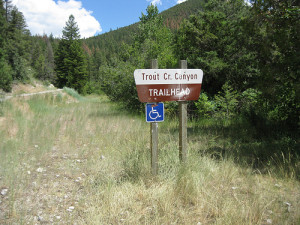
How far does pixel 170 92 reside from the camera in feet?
11.2

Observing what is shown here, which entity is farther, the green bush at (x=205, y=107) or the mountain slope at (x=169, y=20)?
the mountain slope at (x=169, y=20)

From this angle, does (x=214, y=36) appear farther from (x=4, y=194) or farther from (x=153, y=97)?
(x=4, y=194)

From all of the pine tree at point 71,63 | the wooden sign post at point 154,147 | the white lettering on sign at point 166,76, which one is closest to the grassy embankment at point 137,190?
the wooden sign post at point 154,147

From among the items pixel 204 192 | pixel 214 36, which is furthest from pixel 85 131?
pixel 214 36

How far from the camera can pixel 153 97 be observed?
3.34 meters

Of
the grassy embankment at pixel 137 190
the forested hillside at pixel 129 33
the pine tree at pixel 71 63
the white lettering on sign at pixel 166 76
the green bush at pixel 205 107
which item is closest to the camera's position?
the grassy embankment at pixel 137 190

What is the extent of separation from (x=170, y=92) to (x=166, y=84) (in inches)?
5.4

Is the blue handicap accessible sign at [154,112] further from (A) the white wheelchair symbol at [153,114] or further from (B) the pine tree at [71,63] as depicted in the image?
(B) the pine tree at [71,63]

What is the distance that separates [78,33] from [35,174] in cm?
5246

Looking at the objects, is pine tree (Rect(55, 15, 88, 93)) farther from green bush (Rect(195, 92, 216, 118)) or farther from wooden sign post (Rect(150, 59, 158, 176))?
wooden sign post (Rect(150, 59, 158, 176))

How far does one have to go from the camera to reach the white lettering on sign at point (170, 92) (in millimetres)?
3337

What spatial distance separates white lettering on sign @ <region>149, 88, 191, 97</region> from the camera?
131 inches

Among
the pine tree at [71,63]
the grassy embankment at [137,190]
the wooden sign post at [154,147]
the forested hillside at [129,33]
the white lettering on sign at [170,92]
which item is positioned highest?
the forested hillside at [129,33]

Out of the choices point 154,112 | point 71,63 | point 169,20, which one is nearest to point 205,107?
point 154,112
